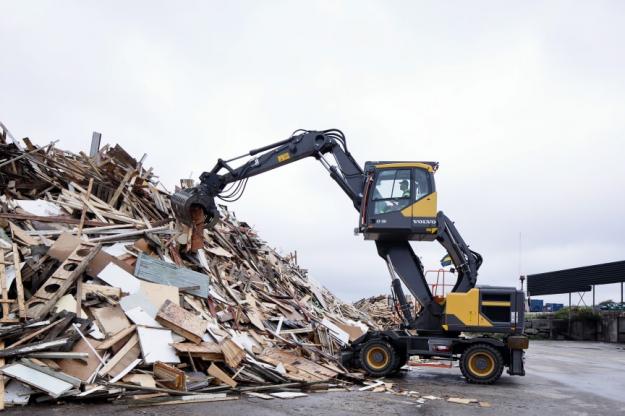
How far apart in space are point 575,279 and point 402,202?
3162 centimetres

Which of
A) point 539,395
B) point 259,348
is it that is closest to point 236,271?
point 259,348

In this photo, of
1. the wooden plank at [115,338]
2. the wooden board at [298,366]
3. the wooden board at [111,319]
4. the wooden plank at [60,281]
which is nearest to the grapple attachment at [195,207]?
the wooden plank at [60,281]

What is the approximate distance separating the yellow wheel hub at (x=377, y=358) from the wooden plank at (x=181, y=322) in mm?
3891

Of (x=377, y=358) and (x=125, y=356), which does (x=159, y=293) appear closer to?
(x=125, y=356)

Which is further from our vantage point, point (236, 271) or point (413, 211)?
point (236, 271)

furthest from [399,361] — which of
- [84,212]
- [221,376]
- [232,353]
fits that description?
[84,212]

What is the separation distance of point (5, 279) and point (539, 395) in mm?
9619

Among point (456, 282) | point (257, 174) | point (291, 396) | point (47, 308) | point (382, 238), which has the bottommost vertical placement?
point (291, 396)

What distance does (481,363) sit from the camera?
11.7 metres

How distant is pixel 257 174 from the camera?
1307cm

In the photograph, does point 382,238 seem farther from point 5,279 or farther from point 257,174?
point 5,279

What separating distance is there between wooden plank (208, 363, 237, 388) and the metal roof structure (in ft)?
98.2

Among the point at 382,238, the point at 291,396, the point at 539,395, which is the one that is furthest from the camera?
the point at 382,238

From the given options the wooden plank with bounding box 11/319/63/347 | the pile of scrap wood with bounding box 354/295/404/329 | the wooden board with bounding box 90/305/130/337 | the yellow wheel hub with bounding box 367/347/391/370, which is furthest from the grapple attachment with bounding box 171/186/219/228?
the pile of scrap wood with bounding box 354/295/404/329
